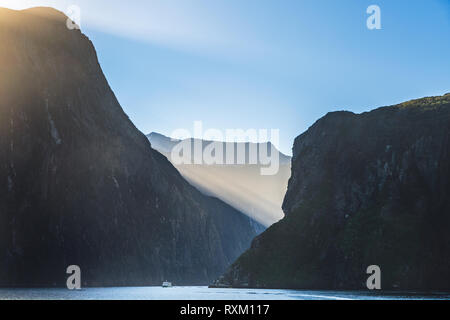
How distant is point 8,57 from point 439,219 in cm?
13466

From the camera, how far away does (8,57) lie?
19762cm
